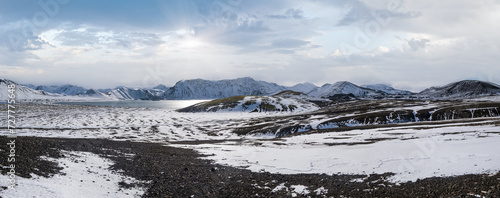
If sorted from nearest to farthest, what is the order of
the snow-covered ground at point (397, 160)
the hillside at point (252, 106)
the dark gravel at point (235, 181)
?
the dark gravel at point (235, 181)
the snow-covered ground at point (397, 160)
the hillside at point (252, 106)

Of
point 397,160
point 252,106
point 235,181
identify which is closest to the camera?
point 235,181

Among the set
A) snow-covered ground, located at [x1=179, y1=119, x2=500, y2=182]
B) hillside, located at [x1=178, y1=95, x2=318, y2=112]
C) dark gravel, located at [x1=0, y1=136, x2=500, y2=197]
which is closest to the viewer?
dark gravel, located at [x1=0, y1=136, x2=500, y2=197]

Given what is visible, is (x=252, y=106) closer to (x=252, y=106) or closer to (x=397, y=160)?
(x=252, y=106)

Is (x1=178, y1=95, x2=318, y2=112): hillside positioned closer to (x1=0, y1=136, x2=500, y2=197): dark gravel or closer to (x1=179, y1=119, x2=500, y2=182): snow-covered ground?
(x1=179, y1=119, x2=500, y2=182): snow-covered ground

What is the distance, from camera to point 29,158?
1847 centimetres

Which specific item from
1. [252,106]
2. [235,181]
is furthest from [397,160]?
[252,106]

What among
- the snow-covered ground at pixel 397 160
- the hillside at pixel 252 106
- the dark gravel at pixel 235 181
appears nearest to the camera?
the dark gravel at pixel 235 181

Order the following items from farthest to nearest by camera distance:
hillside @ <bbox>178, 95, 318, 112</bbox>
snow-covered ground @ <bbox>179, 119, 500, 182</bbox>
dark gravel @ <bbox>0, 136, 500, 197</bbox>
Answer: hillside @ <bbox>178, 95, 318, 112</bbox>
snow-covered ground @ <bbox>179, 119, 500, 182</bbox>
dark gravel @ <bbox>0, 136, 500, 197</bbox>

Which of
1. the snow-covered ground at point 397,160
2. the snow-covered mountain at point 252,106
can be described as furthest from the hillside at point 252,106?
the snow-covered ground at point 397,160

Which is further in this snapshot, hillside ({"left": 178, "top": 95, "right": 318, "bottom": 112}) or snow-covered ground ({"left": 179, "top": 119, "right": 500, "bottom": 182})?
hillside ({"left": 178, "top": 95, "right": 318, "bottom": 112})

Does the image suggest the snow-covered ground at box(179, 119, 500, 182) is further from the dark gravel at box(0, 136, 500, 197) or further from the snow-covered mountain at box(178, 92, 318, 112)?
the snow-covered mountain at box(178, 92, 318, 112)

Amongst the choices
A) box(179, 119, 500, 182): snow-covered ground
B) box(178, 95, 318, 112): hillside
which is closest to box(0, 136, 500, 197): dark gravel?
box(179, 119, 500, 182): snow-covered ground

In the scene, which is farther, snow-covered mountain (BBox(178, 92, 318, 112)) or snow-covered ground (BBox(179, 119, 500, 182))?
snow-covered mountain (BBox(178, 92, 318, 112))

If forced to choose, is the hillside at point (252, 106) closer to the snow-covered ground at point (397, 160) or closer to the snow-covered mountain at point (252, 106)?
the snow-covered mountain at point (252, 106)
